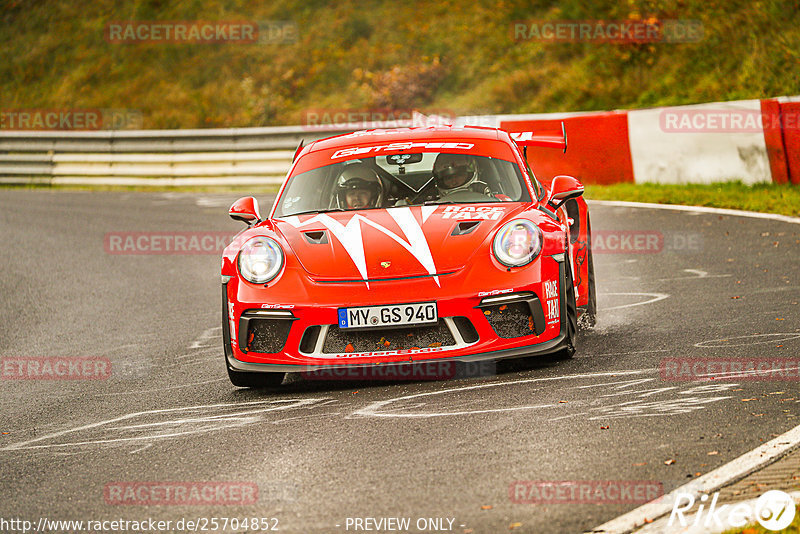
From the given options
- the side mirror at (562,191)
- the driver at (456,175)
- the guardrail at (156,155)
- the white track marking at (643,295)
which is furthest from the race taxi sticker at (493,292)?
the guardrail at (156,155)

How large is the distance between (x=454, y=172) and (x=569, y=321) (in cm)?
139

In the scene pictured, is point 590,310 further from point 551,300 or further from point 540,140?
point 551,300

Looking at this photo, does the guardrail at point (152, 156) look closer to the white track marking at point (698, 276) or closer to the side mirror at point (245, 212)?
the white track marking at point (698, 276)

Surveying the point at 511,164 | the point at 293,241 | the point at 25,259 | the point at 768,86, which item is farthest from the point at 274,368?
the point at 768,86

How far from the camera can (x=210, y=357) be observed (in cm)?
702

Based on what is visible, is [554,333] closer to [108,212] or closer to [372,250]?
[372,250]

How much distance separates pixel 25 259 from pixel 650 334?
7.80 meters

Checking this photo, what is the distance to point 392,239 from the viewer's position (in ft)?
19.2

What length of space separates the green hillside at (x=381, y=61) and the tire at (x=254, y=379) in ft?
45.4

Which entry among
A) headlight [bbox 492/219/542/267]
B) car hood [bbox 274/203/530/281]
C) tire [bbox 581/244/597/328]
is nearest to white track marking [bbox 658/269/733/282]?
tire [bbox 581/244/597/328]

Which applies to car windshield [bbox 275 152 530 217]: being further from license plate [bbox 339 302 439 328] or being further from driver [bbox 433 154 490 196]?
license plate [bbox 339 302 439 328]

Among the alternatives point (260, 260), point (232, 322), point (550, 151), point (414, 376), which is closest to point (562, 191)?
point (414, 376)

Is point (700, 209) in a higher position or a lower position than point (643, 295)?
higher

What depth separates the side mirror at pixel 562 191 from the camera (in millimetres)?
6445
